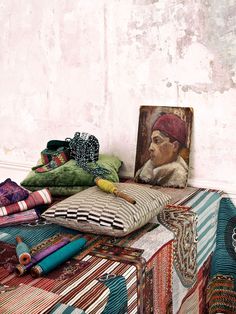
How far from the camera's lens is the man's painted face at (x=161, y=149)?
212cm

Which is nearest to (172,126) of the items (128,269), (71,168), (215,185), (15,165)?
(215,185)

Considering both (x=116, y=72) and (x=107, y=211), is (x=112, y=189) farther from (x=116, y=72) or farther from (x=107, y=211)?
(x=116, y=72)

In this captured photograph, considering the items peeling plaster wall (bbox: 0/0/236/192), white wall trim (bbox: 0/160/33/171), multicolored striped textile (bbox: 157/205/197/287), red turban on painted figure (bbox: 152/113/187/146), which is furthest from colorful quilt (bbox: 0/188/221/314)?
white wall trim (bbox: 0/160/33/171)

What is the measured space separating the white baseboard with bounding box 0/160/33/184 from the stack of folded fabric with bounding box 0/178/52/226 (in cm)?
87

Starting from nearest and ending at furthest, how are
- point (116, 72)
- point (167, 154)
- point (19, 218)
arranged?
point (19, 218) < point (167, 154) < point (116, 72)

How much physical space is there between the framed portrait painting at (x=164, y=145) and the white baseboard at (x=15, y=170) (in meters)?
0.88

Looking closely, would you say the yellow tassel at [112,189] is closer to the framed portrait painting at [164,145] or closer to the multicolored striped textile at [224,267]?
the framed portrait painting at [164,145]

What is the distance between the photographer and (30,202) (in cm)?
182

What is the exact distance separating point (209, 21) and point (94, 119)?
2.66ft

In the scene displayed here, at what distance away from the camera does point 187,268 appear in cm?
171

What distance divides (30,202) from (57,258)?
56cm

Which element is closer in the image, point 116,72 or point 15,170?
point 116,72

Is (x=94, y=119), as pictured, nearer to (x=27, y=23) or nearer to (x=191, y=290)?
(x=27, y=23)

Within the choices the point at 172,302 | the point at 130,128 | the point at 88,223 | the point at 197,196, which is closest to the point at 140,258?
the point at 88,223
